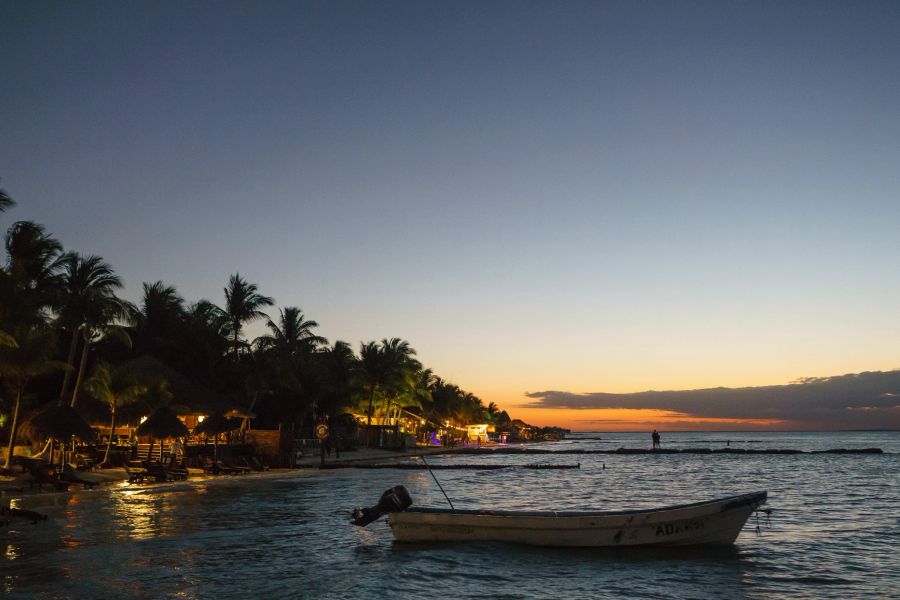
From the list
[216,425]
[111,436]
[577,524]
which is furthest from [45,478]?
[577,524]

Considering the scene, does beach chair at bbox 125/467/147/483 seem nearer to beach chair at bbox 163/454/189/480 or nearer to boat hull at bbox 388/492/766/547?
beach chair at bbox 163/454/189/480

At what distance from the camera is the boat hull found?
1636 centimetres

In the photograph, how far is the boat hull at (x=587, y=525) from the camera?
1636cm

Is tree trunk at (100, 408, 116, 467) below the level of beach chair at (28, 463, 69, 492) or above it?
above

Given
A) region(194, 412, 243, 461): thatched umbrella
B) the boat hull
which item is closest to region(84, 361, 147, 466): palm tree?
region(194, 412, 243, 461): thatched umbrella

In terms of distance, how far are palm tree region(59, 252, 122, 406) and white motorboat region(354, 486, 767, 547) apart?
20.9 m

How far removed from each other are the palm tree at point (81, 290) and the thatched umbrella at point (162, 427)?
14.7ft

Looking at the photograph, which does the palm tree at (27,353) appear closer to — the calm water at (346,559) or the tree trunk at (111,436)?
the tree trunk at (111,436)

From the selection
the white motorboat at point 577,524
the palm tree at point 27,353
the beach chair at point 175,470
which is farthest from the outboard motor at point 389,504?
the beach chair at point 175,470

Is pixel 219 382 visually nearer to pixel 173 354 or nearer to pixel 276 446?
pixel 173 354

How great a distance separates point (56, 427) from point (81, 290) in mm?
10287

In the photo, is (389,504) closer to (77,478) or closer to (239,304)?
(77,478)

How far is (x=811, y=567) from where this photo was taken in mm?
16000

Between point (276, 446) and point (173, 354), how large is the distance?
19.1 m
